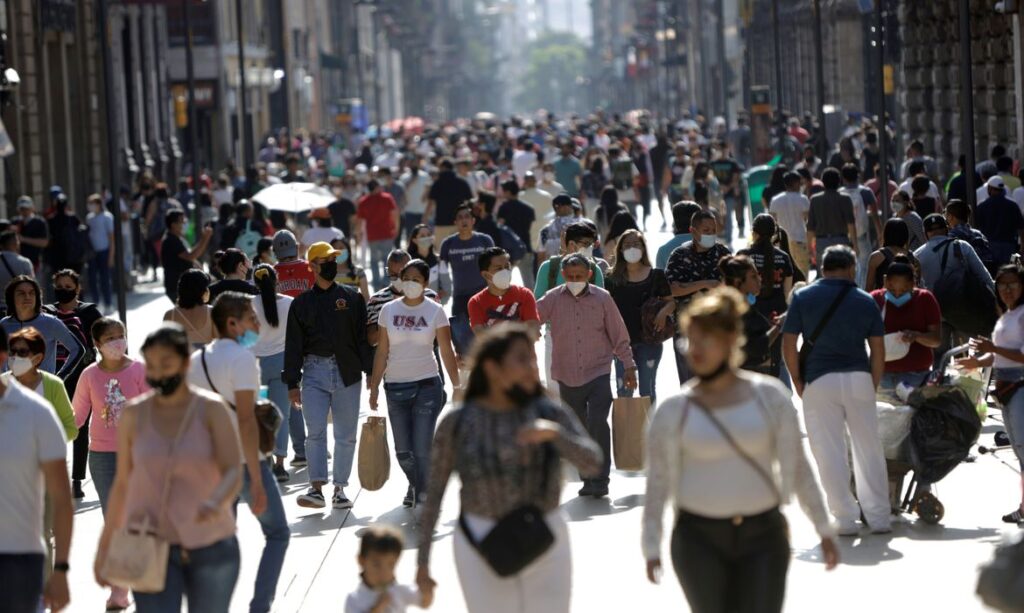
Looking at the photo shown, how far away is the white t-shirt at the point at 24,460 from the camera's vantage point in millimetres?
7578

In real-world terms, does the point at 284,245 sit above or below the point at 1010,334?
above

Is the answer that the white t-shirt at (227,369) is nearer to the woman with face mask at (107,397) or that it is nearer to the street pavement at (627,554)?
the woman with face mask at (107,397)

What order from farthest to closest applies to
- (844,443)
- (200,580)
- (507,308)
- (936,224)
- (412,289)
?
(936,224) → (507,308) → (412,289) → (844,443) → (200,580)

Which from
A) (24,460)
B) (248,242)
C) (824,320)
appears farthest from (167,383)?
(248,242)

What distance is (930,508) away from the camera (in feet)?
38.5

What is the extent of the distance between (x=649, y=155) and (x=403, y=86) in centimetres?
12205

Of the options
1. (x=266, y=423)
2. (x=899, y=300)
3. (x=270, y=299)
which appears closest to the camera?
(x=266, y=423)

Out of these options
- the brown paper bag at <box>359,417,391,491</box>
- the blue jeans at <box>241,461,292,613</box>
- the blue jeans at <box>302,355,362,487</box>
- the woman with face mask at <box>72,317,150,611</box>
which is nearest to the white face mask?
the brown paper bag at <box>359,417,391,491</box>

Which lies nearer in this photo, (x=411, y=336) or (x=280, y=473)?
(x=411, y=336)

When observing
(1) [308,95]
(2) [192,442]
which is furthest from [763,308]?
(1) [308,95]

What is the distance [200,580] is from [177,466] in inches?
17.4

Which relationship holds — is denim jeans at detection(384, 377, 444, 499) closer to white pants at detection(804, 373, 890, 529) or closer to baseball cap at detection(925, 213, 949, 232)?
white pants at detection(804, 373, 890, 529)

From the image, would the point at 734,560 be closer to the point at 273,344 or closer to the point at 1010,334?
the point at 1010,334

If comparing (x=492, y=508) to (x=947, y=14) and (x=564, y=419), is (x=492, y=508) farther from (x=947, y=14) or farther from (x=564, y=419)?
(x=947, y=14)
